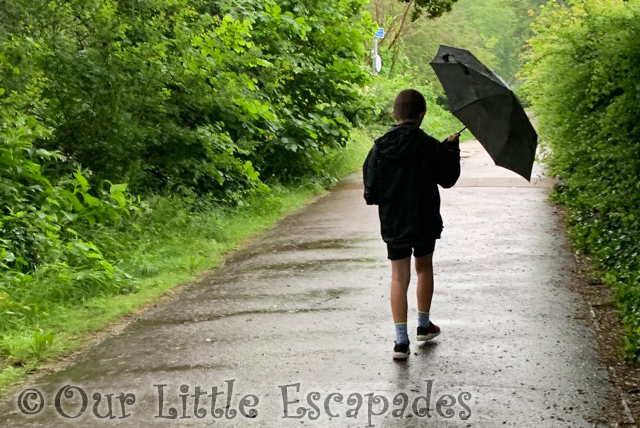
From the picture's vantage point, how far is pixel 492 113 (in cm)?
599

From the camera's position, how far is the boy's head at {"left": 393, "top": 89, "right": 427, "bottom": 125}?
5.98 metres

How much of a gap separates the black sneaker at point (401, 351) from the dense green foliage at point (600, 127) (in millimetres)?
1461

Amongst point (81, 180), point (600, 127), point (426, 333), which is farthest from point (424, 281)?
point (600, 127)

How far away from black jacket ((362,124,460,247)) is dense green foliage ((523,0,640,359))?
159cm

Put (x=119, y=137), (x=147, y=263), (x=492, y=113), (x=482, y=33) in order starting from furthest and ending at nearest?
(x=482, y=33)
(x=119, y=137)
(x=147, y=263)
(x=492, y=113)

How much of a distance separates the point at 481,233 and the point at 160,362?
5.65 metres

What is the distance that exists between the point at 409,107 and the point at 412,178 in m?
0.49

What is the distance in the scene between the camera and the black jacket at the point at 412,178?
5.89 m

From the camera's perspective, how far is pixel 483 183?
1606cm

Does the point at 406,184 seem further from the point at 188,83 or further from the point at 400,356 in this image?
the point at 188,83

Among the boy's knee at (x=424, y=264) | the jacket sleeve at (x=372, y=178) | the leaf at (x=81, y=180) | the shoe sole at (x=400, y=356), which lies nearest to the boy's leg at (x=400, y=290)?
the boy's knee at (x=424, y=264)

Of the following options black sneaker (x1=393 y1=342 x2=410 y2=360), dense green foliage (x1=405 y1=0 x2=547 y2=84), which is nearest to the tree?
dense green foliage (x1=405 y1=0 x2=547 y2=84)

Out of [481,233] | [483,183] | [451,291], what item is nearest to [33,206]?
[451,291]

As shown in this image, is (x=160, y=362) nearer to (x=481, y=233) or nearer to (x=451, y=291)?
(x=451, y=291)
